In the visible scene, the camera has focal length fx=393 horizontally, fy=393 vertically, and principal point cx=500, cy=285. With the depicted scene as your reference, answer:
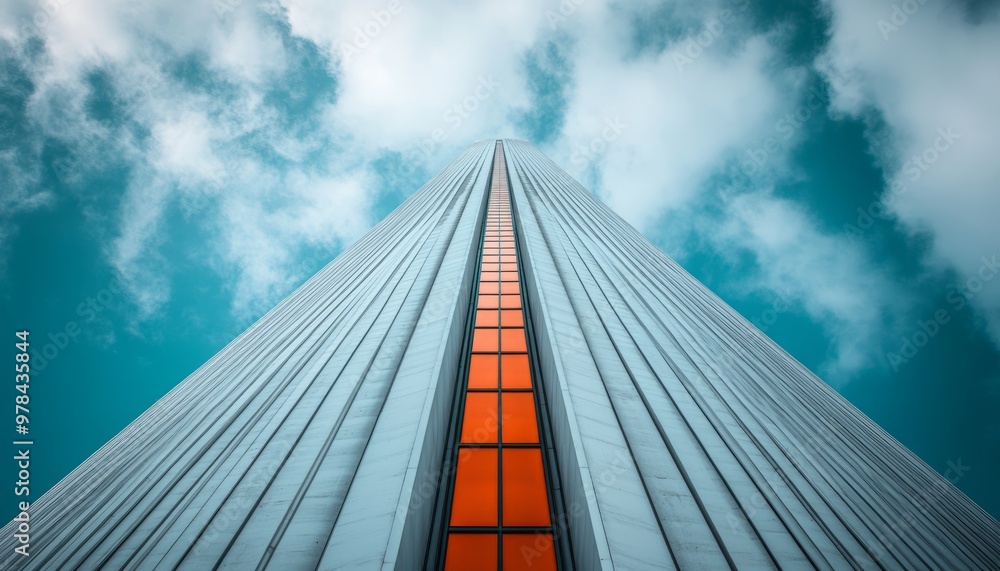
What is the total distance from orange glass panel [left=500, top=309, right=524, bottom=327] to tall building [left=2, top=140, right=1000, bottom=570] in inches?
2.4

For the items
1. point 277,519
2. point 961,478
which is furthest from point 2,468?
point 961,478

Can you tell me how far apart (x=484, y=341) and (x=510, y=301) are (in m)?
1.71

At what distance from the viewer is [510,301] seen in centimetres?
951

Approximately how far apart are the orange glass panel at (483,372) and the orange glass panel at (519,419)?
0.31m

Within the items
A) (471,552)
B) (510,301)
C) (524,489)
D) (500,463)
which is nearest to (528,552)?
(471,552)

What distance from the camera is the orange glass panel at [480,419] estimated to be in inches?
229

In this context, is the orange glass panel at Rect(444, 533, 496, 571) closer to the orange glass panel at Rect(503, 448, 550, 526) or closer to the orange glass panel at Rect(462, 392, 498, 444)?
the orange glass panel at Rect(503, 448, 550, 526)

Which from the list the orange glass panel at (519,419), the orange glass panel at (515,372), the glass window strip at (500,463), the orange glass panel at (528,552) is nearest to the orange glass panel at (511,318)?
the glass window strip at (500,463)

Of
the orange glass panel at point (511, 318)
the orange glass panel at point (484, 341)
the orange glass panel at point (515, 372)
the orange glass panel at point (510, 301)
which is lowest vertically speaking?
the orange glass panel at point (515, 372)

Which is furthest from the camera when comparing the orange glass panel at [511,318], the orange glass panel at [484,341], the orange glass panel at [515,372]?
the orange glass panel at [511,318]

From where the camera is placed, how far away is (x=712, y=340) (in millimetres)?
9250

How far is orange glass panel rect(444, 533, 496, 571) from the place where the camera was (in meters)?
4.34

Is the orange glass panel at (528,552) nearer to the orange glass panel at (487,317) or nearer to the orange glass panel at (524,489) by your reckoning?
the orange glass panel at (524,489)

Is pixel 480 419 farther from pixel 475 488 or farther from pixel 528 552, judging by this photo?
pixel 528 552
